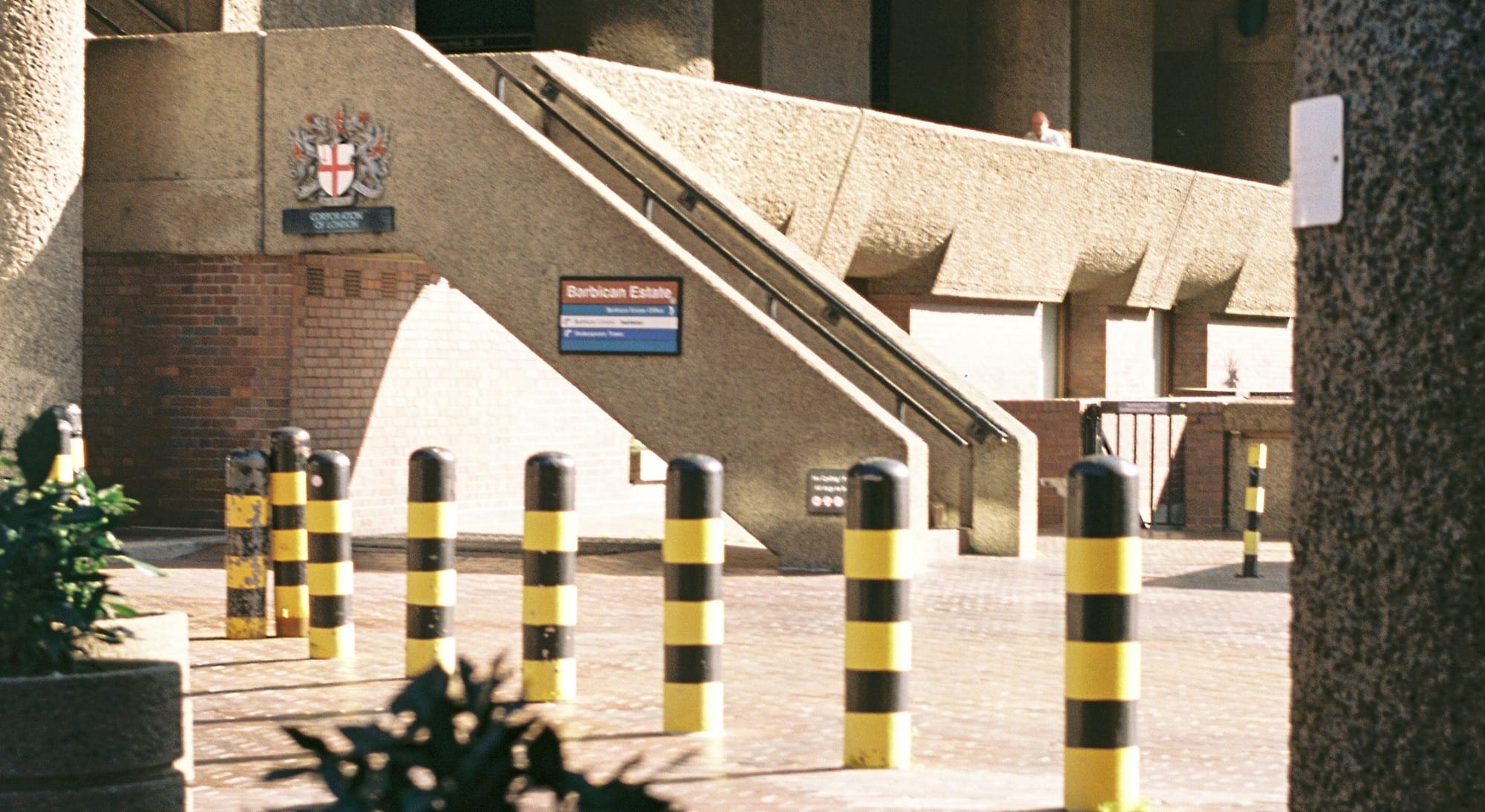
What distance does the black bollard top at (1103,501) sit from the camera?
652 cm

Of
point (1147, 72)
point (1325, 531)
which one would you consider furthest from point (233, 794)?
point (1147, 72)

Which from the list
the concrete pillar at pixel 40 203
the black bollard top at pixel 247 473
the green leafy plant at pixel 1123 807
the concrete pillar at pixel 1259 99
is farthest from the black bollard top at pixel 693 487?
the concrete pillar at pixel 1259 99

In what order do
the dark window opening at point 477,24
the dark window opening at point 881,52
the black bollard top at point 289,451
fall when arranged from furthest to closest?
the dark window opening at point 881,52
the dark window opening at point 477,24
the black bollard top at point 289,451

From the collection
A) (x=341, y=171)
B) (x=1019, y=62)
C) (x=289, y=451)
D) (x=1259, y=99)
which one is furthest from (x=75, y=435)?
(x=1259, y=99)

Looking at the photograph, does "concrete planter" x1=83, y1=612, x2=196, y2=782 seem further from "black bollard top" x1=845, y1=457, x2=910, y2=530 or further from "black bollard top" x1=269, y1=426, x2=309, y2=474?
"black bollard top" x1=269, y1=426, x2=309, y2=474

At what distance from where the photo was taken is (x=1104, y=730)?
6.60m

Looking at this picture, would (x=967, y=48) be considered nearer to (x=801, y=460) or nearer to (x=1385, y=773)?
(x=801, y=460)

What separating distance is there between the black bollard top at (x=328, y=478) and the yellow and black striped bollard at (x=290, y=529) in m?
0.37

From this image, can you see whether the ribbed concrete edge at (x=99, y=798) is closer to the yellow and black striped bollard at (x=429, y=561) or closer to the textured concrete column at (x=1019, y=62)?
the yellow and black striped bollard at (x=429, y=561)

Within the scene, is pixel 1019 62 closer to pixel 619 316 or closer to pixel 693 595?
pixel 619 316

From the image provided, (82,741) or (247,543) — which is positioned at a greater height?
(247,543)

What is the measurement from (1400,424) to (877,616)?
3631 mm

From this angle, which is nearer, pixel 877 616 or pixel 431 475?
pixel 877 616

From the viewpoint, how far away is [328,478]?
10.1 meters
